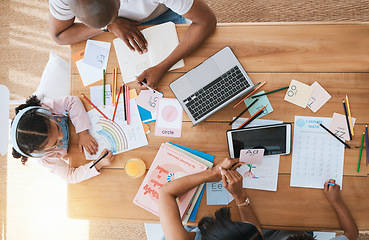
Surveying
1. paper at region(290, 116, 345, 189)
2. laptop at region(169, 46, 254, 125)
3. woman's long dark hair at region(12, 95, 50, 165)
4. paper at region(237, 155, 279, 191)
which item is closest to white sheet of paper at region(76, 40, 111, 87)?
woman's long dark hair at region(12, 95, 50, 165)

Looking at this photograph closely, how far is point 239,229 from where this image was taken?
93 centimetres

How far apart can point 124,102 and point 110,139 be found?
17 cm

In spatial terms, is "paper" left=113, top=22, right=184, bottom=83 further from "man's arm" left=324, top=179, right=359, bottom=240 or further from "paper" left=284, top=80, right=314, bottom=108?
"man's arm" left=324, top=179, right=359, bottom=240

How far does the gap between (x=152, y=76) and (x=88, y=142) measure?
39 centimetres

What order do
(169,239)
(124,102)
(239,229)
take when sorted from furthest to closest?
(124,102)
(169,239)
(239,229)

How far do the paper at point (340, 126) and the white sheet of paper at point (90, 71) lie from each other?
961 mm

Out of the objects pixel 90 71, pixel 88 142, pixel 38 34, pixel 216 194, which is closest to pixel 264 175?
pixel 216 194

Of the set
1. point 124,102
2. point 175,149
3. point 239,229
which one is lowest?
point 239,229

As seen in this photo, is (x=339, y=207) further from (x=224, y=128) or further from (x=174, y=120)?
(x=174, y=120)

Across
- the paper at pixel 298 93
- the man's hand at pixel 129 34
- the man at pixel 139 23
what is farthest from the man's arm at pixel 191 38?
the paper at pixel 298 93

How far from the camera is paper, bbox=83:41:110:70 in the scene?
1180 mm

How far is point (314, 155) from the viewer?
1.05 meters

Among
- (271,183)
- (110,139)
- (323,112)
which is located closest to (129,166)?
(110,139)

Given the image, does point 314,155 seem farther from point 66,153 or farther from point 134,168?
point 66,153
